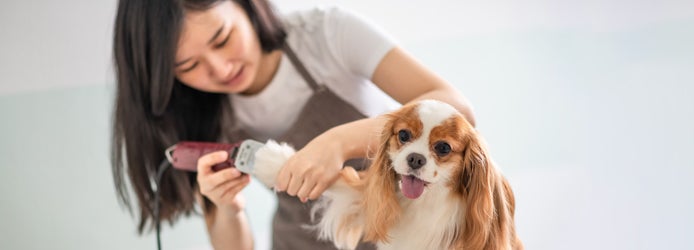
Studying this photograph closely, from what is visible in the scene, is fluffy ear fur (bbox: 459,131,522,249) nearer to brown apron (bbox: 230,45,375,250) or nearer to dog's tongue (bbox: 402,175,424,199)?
dog's tongue (bbox: 402,175,424,199)

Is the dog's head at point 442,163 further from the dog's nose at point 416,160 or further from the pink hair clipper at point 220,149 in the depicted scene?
the pink hair clipper at point 220,149

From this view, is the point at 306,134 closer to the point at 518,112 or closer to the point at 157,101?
the point at 157,101

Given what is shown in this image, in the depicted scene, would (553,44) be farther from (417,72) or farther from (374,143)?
(374,143)

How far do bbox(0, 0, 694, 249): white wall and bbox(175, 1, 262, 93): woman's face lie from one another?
1.23ft

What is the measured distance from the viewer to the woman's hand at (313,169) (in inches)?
25.0

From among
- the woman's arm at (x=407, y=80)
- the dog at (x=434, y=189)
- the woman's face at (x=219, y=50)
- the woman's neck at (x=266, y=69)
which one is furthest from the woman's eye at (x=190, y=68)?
the dog at (x=434, y=189)

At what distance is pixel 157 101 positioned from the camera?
2.91 feet

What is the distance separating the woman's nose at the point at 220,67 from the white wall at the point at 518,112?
1.28 feet

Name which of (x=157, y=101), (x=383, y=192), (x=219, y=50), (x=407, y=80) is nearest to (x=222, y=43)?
(x=219, y=50)

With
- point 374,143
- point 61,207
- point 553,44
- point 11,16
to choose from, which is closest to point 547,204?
point 553,44

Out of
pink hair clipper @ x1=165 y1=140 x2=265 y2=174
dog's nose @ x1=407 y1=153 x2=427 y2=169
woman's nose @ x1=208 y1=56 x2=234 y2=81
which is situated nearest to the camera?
dog's nose @ x1=407 y1=153 x2=427 y2=169

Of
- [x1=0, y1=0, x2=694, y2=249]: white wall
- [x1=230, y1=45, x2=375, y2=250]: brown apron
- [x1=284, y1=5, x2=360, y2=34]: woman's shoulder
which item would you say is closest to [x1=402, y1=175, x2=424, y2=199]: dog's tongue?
[x1=230, y1=45, x2=375, y2=250]: brown apron

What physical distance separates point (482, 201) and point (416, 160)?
0.19 feet

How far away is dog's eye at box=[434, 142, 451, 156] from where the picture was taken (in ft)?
1.59
